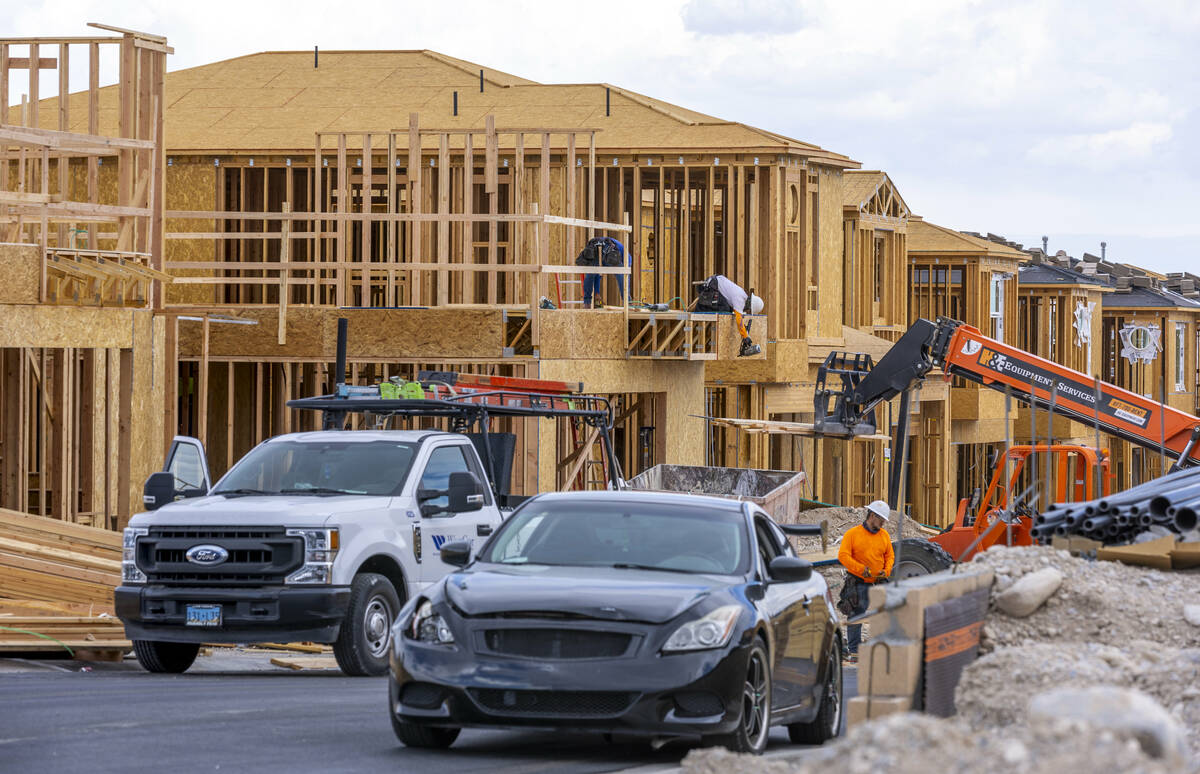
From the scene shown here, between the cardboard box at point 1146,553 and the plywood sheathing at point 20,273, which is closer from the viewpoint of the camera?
the cardboard box at point 1146,553

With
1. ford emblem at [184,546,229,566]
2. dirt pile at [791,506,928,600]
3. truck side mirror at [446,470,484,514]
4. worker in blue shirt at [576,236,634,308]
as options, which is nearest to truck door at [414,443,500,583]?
truck side mirror at [446,470,484,514]

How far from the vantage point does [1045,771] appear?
18.0ft

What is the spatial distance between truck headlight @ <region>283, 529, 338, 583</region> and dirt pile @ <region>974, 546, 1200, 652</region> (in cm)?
487

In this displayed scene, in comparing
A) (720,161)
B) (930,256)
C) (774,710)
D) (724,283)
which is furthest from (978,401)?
(774,710)

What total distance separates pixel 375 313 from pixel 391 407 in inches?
365

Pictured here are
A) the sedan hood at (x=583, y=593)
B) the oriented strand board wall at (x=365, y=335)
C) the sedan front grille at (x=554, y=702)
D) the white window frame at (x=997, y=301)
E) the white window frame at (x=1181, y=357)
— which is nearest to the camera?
the sedan front grille at (x=554, y=702)

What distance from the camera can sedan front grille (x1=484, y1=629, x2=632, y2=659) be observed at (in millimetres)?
9156

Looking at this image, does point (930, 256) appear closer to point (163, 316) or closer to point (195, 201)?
point (195, 201)

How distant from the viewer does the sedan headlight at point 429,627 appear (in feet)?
30.7

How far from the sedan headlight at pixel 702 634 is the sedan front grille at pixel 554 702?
33 cm

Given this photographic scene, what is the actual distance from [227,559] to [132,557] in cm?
81

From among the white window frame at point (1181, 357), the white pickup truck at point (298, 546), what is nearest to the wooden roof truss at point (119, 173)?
the white pickup truck at point (298, 546)

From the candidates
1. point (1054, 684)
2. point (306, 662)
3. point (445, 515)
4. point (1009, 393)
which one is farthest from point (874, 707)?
point (1009, 393)

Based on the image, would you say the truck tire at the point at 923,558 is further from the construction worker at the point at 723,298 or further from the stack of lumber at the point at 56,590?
the stack of lumber at the point at 56,590
